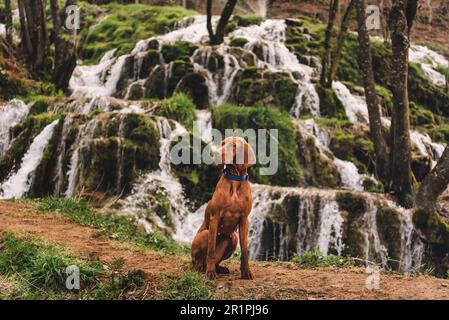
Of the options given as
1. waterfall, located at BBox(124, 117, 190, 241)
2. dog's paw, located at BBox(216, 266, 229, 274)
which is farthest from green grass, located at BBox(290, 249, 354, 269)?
waterfall, located at BBox(124, 117, 190, 241)

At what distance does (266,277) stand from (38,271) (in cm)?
228

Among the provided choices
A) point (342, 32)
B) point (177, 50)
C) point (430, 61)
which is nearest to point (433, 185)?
point (342, 32)

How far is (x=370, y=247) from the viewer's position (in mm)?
10047

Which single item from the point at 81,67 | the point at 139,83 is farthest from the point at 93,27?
the point at 139,83

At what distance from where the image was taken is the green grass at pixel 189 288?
435 centimetres

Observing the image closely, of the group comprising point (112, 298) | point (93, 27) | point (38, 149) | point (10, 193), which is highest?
point (93, 27)

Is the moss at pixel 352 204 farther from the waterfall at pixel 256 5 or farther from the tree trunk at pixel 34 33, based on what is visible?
the waterfall at pixel 256 5

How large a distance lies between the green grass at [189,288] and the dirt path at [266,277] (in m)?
0.12

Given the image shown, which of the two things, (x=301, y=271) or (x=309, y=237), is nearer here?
(x=301, y=271)

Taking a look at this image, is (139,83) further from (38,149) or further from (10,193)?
(10,193)

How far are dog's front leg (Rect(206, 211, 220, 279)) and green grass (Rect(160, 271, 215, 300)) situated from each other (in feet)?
0.39
